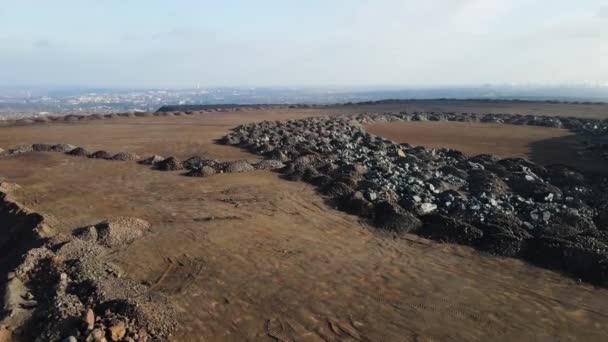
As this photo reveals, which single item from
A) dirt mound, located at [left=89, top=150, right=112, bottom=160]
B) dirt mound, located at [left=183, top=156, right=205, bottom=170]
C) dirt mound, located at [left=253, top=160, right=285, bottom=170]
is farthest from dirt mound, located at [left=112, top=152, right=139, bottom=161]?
dirt mound, located at [left=253, top=160, right=285, bottom=170]

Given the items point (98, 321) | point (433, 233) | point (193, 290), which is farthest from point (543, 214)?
point (98, 321)

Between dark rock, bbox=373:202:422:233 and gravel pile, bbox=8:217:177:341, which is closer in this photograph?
gravel pile, bbox=8:217:177:341

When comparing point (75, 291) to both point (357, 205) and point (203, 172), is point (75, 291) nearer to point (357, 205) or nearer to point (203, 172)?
point (357, 205)

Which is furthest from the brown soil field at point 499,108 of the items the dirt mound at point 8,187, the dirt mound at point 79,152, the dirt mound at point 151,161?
the dirt mound at point 8,187

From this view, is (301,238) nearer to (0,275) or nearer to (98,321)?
(98,321)

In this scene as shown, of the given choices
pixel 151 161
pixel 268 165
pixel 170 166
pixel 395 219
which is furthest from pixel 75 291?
pixel 151 161

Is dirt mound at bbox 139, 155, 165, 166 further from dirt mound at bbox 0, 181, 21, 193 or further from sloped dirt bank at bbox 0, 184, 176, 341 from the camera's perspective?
sloped dirt bank at bbox 0, 184, 176, 341
